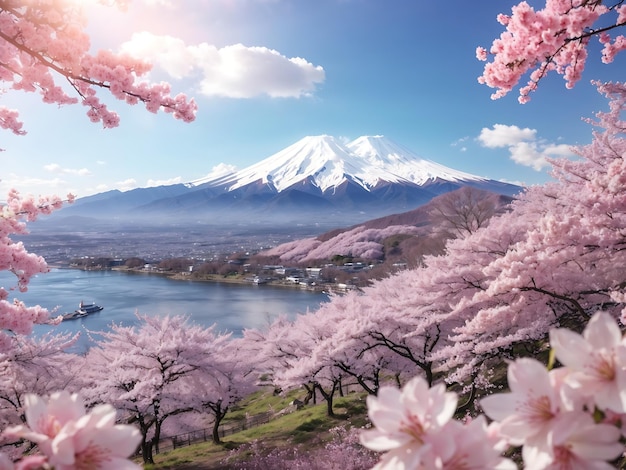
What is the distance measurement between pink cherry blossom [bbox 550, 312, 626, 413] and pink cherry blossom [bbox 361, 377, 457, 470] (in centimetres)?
25

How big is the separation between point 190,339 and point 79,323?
2698 cm

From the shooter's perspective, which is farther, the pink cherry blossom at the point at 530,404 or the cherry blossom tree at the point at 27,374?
the cherry blossom tree at the point at 27,374

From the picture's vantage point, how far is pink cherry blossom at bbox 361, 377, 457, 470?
0.76m

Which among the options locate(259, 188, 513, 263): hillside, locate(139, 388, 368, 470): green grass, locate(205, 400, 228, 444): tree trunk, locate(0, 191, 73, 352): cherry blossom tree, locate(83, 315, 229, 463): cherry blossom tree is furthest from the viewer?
locate(259, 188, 513, 263): hillside

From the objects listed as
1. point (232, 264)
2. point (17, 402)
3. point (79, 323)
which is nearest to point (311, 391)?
point (17, 402)

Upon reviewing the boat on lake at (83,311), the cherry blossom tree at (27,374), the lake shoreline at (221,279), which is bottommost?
the lake shoreline at (221,279)

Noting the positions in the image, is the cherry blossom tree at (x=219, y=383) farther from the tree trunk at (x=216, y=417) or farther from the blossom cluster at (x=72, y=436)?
the blossom cluster at (x=72, y=436)

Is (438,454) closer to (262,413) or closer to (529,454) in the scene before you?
(529,454)

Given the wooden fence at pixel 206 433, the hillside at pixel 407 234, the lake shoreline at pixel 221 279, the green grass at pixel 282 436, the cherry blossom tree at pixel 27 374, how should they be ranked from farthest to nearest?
the lake shoreline at pixel 221 279, the hillside at pixel 407 234, the wooden fence at pixel 206 433, the green grass at pixel 282 436, the cherry blossom tree at pixel 27 374

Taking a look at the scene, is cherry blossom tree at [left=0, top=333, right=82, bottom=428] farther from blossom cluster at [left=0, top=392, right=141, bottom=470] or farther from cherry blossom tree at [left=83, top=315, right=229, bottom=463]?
blossom cluster at [left=0, top=392, right=141, bottom=470]

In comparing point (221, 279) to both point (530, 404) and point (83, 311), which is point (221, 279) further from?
point (530, 404)

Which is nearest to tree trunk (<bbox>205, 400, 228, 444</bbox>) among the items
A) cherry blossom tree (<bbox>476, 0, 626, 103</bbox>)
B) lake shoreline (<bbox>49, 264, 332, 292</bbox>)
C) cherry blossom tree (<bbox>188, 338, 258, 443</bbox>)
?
cherry blossom tree (<bbox>188, 338, 258, 443</bbox>)

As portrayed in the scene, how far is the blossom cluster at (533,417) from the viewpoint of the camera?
744mm

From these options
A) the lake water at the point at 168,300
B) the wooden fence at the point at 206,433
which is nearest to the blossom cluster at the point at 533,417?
the wooden fence at the point at 206,433
